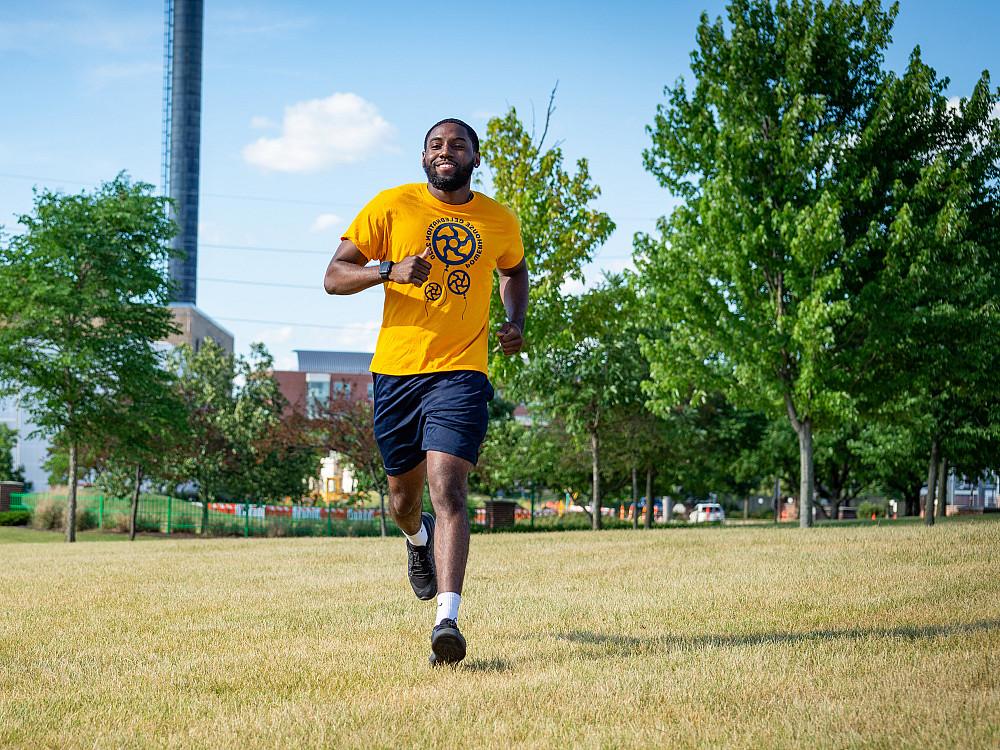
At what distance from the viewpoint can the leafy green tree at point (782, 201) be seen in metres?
19.0

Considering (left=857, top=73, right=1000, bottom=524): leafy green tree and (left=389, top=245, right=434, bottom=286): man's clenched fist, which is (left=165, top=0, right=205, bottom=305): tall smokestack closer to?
(left=857, top=73, right=1000, bottom=524): leafy green tree

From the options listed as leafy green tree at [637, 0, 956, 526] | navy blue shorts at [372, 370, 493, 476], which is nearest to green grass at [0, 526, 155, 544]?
leafy green tree at [637, 0, 956, 526]

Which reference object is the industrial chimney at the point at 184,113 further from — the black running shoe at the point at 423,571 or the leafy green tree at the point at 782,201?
the black running shoe at the point at 423,571

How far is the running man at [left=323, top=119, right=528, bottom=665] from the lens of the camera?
4.94 meters

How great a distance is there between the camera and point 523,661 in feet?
15.4

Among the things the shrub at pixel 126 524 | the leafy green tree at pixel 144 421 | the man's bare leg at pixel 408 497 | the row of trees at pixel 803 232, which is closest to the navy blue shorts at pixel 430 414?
the man's bare leg at pixel 408 497

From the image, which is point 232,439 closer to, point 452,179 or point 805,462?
point 805,462

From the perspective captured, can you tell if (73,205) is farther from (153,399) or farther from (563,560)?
(563,560)

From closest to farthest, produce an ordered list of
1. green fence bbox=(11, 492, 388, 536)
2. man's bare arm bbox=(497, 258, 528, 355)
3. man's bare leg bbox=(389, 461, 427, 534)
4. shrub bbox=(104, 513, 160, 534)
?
1. man's bare leg bbox=(389, 461, 427, 534)
2. man's bare arm bbox=(497, 258, 528, 355)
3. green fence bbox=(11, 492, 388, 536)
4. shrub bbox=(104, 513, 160, 534)

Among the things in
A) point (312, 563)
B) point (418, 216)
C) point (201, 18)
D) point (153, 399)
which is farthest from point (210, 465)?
Answer: point (201, 18)

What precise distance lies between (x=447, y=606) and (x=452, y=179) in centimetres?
206

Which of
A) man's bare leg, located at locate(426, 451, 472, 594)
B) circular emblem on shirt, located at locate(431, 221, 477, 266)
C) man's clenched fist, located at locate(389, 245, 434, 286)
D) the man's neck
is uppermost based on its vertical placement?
the man's neck

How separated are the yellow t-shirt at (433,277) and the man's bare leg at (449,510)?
1.49ft

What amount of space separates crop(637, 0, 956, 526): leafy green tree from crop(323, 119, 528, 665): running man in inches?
548
